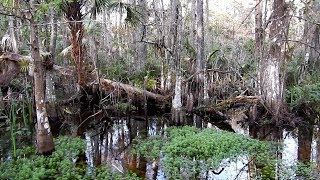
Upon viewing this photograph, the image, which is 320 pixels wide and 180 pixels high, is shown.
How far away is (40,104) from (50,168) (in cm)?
145

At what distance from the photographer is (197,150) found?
8.34 metres

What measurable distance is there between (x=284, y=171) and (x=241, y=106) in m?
6.04

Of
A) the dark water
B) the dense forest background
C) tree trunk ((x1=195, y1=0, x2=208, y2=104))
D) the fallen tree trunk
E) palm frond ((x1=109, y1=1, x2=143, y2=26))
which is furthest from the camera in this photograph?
tree trunk ((x1=195, y1=0, x2=208, y2=104))

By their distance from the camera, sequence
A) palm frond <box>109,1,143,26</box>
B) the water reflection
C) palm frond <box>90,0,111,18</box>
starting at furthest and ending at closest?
palm frond <box>109,1,143,26</box> → palm frond <box>90,0,111,18</box> → the water reflection

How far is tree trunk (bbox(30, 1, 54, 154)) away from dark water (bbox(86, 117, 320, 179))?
1021 millimetres

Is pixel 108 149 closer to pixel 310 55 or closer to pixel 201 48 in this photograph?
pixel 201 48

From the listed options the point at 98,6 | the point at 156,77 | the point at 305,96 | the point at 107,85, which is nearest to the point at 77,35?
the point at 98,6

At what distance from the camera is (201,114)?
501 inches

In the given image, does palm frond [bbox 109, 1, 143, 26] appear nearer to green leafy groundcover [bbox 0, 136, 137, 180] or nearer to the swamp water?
the swamp water

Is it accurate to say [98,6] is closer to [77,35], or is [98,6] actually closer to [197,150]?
[77,35]

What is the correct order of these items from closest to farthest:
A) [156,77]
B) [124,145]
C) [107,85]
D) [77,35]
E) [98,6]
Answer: [124,145] → [98,6] → [77,35] → [107,85] → [156,77]

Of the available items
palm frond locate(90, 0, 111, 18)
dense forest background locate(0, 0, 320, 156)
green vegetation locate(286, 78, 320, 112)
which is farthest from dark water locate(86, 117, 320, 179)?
palm frond locate(90, 0, 111, 18)

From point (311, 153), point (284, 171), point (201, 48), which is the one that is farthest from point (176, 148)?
point (201, 48)

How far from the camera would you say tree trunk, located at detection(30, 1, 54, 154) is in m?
7.58
